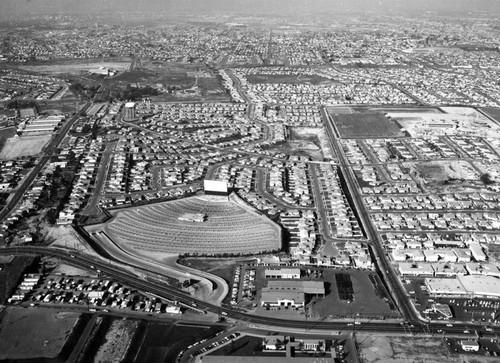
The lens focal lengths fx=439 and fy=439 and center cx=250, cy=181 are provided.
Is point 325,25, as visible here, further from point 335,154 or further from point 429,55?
point 335,154

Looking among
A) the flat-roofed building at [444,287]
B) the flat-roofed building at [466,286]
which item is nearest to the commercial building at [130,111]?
the flat-roofed building at [444,287]

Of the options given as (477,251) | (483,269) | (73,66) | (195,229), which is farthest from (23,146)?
(73,66)

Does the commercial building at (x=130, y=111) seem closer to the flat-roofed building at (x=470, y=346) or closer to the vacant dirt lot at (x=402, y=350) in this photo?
the vacant dirt lot at (x=402, y=350)

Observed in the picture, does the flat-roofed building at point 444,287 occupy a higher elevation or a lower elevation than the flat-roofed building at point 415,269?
higher

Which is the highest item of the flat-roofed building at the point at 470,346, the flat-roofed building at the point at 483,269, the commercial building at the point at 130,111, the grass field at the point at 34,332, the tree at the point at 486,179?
the flat-roofed building at the point at 470,346

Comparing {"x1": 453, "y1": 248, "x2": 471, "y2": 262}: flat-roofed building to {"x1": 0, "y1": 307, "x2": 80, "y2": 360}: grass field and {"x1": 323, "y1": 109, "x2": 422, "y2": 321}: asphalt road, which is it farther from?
{"x1": 0, "y1": 307, "x2": 80, "y2": 360}: grass field

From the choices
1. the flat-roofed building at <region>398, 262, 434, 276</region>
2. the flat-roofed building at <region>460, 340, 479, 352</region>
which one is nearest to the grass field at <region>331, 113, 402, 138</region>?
the flat-roofed building at <region>398, 262, 434, 276</region>
